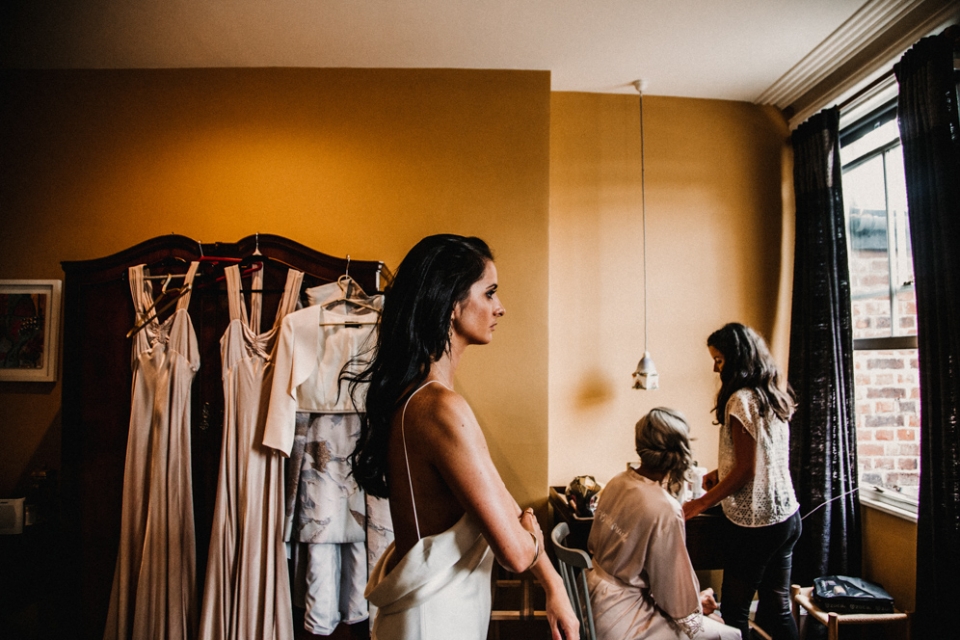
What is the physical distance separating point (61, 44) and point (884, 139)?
434 centimetres

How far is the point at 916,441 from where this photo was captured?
2531 mm

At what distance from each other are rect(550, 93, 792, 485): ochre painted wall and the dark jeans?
2.58 feet

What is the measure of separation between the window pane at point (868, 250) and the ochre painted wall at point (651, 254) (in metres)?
0.38

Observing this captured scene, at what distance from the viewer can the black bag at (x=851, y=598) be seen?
214 cm

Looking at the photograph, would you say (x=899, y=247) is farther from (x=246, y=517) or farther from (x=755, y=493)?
(x=246, y=517)

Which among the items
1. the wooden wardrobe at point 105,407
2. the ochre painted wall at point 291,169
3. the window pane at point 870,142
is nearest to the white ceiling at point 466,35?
the ochre painted wall at point 291,169

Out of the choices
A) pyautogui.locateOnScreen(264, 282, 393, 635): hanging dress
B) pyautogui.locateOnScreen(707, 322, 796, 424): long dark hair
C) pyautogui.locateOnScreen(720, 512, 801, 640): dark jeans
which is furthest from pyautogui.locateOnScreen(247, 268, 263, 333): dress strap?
pyautogui.locateOnScreen(720, 512, 801, 640): dark jeans

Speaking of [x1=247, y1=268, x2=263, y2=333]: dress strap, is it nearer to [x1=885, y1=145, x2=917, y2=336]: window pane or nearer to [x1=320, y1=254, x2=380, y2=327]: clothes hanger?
[x1=320, y1=254, x2=380, y2=327]: clothes hanger

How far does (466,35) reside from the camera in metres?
2.54

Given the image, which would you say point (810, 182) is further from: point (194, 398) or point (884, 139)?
point (194, 398)

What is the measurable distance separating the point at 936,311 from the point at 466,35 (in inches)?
94.6

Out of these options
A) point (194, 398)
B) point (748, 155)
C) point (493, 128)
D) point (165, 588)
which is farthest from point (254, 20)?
point (748, 155)

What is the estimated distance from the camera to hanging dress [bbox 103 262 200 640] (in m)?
2.12

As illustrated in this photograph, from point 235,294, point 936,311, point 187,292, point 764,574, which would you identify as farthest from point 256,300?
point 936,311
